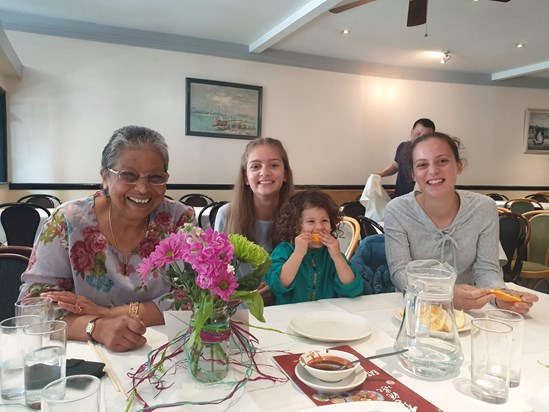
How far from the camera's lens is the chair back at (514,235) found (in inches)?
134

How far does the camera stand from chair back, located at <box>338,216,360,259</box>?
231 centimetres

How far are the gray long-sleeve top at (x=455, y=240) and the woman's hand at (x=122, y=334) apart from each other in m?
1.17

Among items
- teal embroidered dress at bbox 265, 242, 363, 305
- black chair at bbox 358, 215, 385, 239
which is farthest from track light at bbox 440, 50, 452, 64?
teal embroidered dress at bbox 265, 242, 363, 305

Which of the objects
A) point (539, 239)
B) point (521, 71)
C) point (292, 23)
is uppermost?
point (521, 71)

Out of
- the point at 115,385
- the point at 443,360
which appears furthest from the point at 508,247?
the point at 115,385

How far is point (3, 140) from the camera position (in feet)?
19.1

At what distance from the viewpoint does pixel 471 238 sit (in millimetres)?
1914

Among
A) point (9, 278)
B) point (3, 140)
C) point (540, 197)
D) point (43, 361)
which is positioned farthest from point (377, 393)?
point (540, 197)

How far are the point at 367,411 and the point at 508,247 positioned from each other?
3.19 metres

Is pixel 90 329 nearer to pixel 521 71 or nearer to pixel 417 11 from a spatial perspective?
pixel 417 11

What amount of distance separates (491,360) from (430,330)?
0.52ft

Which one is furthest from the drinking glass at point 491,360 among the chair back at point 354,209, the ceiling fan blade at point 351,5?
the chair back at point 354,209

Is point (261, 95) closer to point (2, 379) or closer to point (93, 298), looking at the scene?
point (93, 298)

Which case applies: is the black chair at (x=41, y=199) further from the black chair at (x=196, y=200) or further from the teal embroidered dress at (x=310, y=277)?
the teal embroidered dress at (x=310, y=277)
